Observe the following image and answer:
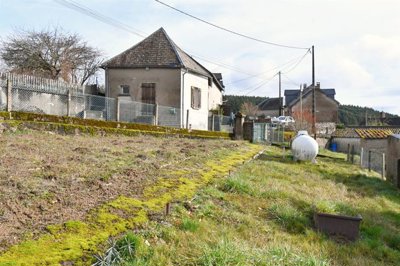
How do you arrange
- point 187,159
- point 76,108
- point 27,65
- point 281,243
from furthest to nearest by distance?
point 27,65 < point 76,108 < point 187,159 < point 281,243

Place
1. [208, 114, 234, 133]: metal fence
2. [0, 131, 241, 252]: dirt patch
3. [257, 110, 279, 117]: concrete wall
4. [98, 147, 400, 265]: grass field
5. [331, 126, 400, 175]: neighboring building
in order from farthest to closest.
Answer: [257, 110, 279, 117]: concrete wall → [208, 114, 234, 133]: metal fence → [331, 126, 400, 175]: neighboring building → [0, 131, 241, 252]: dirt patch → [98, 147, 400, 265]: grass field

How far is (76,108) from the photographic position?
1562cm

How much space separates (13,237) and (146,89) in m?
21.6

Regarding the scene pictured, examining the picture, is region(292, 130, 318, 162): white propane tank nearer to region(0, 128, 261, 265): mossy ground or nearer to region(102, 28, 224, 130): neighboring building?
region(0, 128, 261, 265): mossy ground

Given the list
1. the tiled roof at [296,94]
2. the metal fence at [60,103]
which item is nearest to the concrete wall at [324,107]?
the tiled roof at [296,94]

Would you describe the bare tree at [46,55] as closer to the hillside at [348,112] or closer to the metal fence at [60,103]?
the metal fence at [60,103]

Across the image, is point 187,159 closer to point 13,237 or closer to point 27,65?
point 13,237

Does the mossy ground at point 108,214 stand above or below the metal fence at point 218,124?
below

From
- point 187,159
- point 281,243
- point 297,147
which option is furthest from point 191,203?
point 297,147

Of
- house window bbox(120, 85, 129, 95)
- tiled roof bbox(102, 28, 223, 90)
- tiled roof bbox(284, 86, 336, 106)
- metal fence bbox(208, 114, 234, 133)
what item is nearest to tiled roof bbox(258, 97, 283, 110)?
tiled roof bbox(284, 86, 336, 106)

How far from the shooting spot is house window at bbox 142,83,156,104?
24.1 metres

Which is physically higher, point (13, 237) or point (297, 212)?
point (13, 237)

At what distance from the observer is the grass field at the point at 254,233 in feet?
11.1

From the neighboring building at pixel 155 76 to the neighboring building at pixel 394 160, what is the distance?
1205 centimetres
